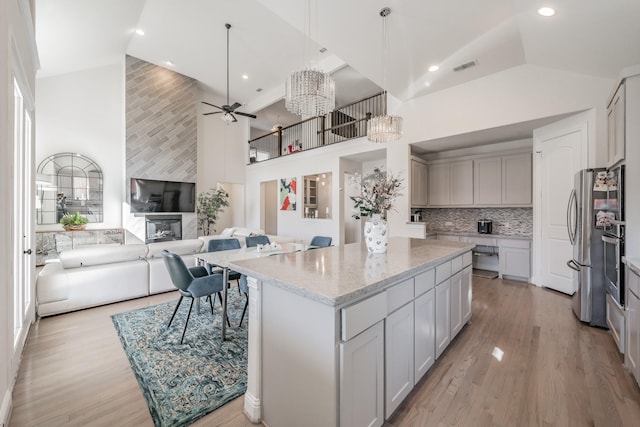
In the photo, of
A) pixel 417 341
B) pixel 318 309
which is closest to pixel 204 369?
pixel 318 309

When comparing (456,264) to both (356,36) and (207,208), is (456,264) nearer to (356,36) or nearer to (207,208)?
(356,36)

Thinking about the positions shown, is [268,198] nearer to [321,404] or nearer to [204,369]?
[204,369]

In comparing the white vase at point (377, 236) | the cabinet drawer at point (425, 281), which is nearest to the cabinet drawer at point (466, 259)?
the cabinet drawer at point (425, 281)

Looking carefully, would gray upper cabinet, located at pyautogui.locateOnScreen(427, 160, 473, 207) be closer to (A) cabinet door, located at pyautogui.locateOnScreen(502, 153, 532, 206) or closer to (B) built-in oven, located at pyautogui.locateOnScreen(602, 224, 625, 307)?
(A) cabinet door, located at pyautogui.locateOnScreen(502, 153, 532, 206)

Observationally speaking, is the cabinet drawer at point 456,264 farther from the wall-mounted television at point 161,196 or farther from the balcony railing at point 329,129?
the wall-mounted television at point 161,196

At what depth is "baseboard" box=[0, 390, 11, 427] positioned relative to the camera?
157 cm

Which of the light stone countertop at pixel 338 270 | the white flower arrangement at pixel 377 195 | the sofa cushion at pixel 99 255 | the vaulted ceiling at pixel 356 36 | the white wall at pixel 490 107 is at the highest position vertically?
the vaulted ceiling at pixel 356 36

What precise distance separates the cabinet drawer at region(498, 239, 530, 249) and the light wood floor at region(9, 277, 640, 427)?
1833 mm

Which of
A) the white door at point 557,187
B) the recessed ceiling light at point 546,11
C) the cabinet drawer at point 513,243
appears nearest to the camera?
the recessed ceiling light at point 546,11

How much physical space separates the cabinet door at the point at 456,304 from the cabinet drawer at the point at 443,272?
0.17 metres

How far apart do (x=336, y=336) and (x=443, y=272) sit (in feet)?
4.63

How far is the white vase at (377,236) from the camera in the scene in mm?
2395

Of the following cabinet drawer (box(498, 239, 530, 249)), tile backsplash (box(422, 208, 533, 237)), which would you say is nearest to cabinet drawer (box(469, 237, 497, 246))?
cabinet drawer (box(498, 239, 530, 249))

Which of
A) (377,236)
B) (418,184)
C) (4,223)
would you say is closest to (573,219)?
(377,236)
